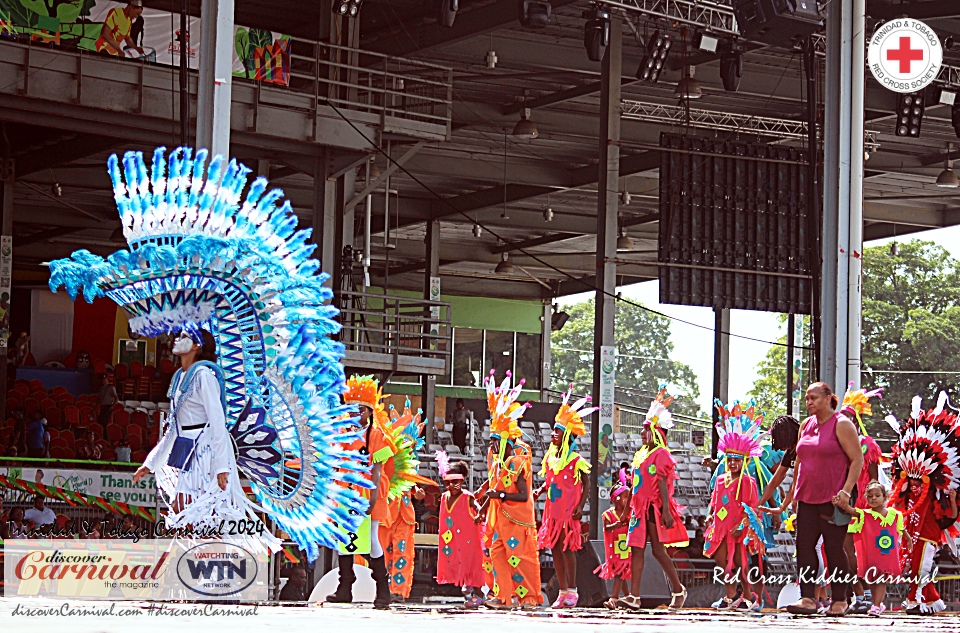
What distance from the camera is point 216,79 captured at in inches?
351

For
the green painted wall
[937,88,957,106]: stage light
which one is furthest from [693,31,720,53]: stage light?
the green painted wall

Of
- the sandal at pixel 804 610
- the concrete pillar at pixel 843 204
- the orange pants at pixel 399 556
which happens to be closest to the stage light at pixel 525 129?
the orange pants at pixel 399 556

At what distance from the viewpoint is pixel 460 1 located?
2102 cm

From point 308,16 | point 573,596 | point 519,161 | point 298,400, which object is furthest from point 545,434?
point 298,400

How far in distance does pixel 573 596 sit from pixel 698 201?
10880mm

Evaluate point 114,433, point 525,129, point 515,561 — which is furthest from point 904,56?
point 114,433

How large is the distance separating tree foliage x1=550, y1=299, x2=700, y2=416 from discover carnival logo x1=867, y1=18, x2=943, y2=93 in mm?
49060

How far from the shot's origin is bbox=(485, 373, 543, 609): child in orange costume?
12.5 m

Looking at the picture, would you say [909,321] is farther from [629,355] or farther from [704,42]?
[704,42]

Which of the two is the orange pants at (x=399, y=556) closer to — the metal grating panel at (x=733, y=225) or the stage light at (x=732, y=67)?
the metal grating panel at (x=733, y=225)

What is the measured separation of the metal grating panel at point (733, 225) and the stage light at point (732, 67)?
1.50 meters

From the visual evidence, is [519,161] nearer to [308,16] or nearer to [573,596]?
[308,16]

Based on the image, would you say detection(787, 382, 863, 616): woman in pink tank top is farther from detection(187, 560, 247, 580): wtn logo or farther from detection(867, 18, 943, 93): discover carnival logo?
detection(867, 18, 943, 93): discover carnival logo

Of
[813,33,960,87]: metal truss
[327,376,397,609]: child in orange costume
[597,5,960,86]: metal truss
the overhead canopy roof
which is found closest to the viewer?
[327,376,397,609]: child in orange costume
